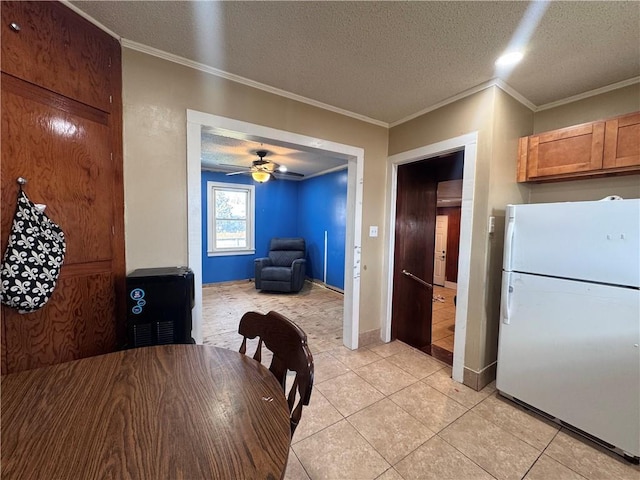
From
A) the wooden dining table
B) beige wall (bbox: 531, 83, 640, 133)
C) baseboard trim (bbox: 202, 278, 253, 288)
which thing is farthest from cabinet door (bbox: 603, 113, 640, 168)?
baseboard trim (bbox: 202, 278, 253, 288)

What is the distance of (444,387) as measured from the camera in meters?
2.25

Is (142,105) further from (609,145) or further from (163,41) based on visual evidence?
(609,145)

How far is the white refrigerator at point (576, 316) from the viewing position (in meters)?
1.54

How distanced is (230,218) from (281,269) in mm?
1759

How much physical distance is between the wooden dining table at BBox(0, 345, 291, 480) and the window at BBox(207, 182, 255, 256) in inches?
189

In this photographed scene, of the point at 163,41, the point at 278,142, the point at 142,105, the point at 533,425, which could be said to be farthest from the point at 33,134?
the point at 533,425

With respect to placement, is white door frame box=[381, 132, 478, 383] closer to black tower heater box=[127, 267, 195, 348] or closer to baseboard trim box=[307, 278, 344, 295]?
black tower heater box=[127, 267, 195, 348]

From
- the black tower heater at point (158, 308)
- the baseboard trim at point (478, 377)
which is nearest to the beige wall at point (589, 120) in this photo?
the baseboard trim at point (478, 377)

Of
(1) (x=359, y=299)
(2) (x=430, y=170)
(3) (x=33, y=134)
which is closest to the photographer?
(3) (x=33, y=134)

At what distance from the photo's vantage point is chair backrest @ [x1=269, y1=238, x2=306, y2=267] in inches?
222

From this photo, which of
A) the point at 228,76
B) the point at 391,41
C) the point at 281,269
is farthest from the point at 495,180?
the point at 281,269

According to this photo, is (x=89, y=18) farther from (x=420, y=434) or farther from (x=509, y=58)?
(x=420, y=434)

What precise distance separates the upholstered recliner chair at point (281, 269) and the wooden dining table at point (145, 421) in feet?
13.2

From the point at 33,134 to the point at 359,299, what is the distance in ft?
8.96
